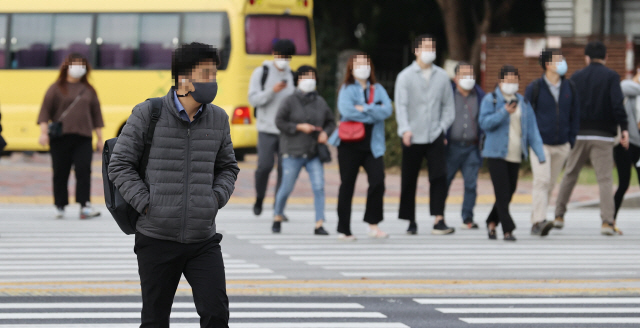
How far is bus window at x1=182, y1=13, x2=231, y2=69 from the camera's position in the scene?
63.4 ft

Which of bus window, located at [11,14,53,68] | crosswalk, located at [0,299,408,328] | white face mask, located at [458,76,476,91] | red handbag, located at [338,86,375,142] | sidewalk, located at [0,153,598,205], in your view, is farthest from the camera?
bus window, located at [11,14,53,68]

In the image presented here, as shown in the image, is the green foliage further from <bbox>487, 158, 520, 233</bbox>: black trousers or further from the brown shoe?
<bbox>487, 158, 520, 233</bbox>: black trousers

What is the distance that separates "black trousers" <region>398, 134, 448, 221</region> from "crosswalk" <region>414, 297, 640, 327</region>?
3201 millimetres

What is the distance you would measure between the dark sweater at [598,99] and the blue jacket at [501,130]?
72 cm

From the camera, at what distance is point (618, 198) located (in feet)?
36.9

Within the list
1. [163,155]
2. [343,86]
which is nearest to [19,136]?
[343,86]

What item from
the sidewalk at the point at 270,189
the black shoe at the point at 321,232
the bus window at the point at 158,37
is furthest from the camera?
the bus window at the point at 158,37

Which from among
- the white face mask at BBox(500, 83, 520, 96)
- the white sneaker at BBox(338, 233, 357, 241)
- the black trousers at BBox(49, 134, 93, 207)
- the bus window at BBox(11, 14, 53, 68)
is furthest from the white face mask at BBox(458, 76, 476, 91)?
the bus window at BBox(11, 14, 53, 68)

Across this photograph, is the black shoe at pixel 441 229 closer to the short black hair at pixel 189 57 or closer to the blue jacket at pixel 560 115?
the blue jacket at pixel 560 115

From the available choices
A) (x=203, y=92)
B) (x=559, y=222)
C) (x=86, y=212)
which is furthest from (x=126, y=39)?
(x=203, y=92)

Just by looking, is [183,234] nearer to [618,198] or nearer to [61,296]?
[61,296]

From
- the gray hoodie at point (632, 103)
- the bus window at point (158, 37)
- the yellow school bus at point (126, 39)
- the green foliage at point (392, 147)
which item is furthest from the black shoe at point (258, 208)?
the bus window at point (158, 37)

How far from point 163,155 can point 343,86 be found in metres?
5.57

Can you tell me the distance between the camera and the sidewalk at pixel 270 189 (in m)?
14.4
